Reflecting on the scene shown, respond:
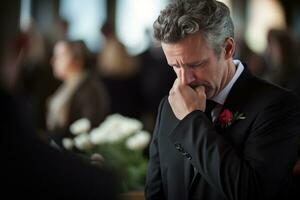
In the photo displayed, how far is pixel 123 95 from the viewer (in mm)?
4746

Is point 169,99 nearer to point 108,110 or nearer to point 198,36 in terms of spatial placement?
point 198,36

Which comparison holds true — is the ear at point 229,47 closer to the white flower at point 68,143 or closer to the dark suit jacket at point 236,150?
the dark suit jacket at point 236,150

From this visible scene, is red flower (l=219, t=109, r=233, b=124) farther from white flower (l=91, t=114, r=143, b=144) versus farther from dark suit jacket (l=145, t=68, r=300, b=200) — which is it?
white flower (l=91, t=114, r=143, b=144)

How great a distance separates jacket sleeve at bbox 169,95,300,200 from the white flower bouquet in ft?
Answer: 2.52

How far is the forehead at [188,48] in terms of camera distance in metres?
2.21

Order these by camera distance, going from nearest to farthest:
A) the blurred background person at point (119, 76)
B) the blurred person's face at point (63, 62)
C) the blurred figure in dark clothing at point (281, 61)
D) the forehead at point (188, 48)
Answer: the forehead at point (188, 48)
the blurred figure in dark clothing at point (281, 61)
the blurred background person at point (119, 76)
the blurred person's face at point (63, 62)

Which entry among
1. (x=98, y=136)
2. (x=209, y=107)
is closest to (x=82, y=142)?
(x=98, y=136)

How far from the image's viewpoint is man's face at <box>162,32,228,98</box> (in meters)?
2.23

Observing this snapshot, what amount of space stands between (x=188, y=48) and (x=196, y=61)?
0.17 feet

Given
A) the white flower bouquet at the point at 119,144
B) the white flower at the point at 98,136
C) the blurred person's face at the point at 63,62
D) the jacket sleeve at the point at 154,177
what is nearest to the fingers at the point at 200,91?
the jacket sleeve at the point at 154,177

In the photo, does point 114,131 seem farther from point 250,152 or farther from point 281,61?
point 250,152

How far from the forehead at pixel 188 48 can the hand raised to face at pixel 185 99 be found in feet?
0.21

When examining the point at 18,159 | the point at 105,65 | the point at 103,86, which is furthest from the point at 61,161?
the point at 105,65

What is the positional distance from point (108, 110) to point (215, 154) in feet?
8.43
